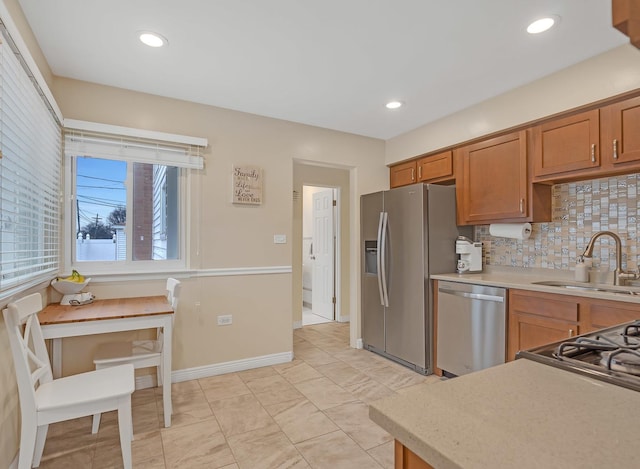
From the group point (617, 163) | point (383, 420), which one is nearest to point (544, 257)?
point (617, 163)

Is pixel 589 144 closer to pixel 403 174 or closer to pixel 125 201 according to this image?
pixel 403 174

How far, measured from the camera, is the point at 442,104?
10.4 ft

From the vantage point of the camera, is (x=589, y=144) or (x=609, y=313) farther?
(x=589, y=144)

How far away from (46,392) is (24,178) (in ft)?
3.71

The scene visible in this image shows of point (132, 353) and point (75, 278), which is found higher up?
point (75, 278)

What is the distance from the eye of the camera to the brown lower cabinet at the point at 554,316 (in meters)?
2.07

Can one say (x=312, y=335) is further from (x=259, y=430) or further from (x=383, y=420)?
(x=383, y=420)

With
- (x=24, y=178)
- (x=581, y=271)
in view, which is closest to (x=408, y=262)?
(x=581, y=271)

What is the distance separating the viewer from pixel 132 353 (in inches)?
93.2

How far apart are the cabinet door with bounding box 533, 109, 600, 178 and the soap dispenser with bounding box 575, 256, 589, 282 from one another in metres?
0.71

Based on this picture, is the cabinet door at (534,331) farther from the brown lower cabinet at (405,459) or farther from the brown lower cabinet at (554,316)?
the brown lower cabinet at (405,459)

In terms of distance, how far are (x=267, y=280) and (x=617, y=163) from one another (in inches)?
114

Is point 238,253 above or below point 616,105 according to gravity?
below

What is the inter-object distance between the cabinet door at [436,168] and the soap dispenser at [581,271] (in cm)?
132
